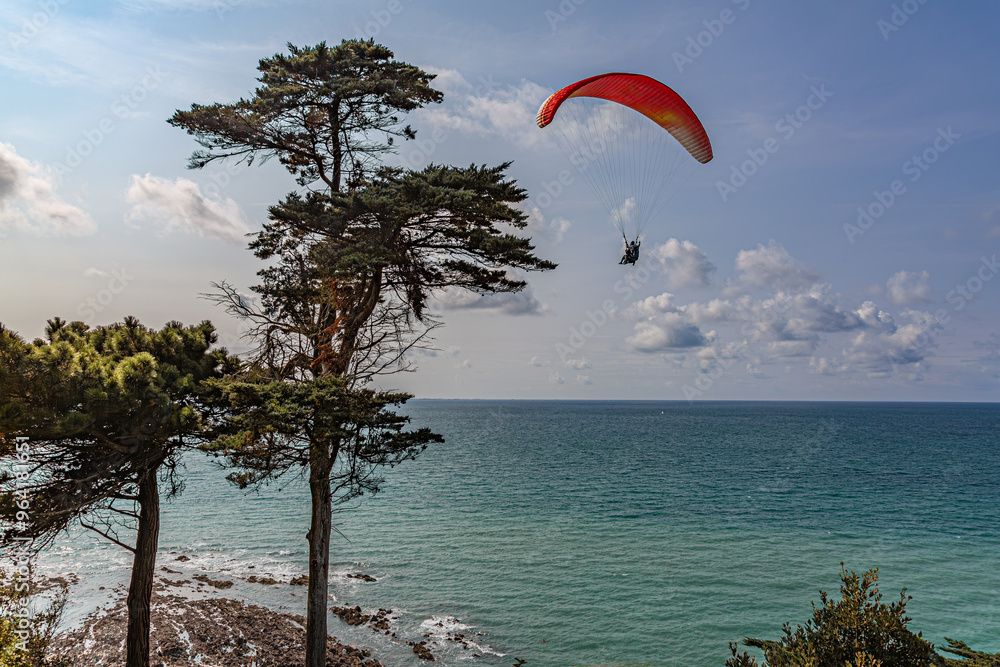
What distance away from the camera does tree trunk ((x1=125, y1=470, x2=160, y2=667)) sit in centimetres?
1046

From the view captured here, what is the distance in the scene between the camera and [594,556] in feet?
78.3

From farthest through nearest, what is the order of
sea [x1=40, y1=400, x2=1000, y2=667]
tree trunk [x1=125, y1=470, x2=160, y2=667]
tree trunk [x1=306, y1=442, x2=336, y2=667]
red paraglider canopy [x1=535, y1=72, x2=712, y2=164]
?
1. sea [x1=40, y1=400, x2=1000, y2=667]
2. red paraglider canopy [x1=535, y1=72, x2=712, y2=164]
3. tree trunk [x1=306, y1=442, x2=336, y2=667]
4. tree trunk [x1=125, y1=470, x2=160, y2=667]

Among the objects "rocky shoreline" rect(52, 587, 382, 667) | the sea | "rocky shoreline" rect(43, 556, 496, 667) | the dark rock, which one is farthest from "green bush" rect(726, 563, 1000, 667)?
"rocky shoreline" rect(52, 587, 382, 667)

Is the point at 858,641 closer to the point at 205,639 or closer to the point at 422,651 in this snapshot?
the point at 422,651

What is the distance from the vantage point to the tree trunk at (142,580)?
10461 millimetres

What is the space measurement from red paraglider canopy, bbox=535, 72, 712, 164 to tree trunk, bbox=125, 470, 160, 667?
12.9 metres

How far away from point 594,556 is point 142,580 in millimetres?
18214

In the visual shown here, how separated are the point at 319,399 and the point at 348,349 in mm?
2695

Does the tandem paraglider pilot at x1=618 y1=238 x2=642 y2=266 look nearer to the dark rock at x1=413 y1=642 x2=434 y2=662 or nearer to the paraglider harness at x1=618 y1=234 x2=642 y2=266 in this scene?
the paraglider harness at x1=618 y1=234 x2=642 y2=266

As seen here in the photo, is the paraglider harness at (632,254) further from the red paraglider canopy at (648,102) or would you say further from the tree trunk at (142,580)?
the tree trunk at (142,580)

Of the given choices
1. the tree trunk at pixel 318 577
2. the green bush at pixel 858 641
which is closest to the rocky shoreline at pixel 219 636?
the tree trunk at pixel 318 577

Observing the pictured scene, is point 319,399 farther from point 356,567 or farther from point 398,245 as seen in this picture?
point 356,567

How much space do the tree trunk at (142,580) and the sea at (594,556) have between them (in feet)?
9.04

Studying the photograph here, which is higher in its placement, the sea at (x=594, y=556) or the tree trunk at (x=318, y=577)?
the tree trunk at (x=318, y=577)
